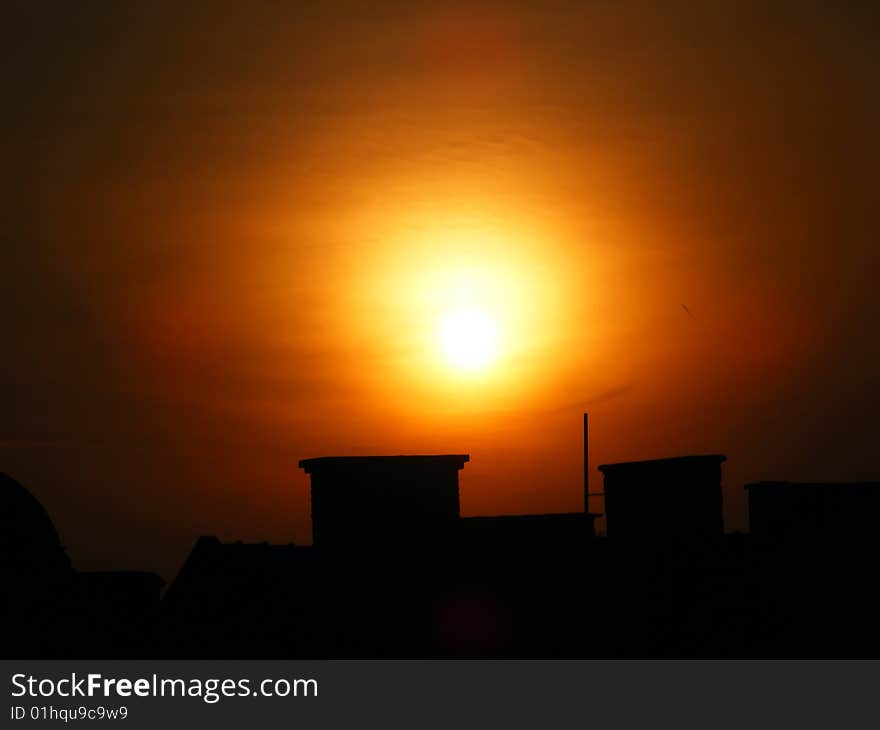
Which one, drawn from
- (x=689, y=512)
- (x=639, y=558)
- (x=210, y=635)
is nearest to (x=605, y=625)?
(x=639, y=558)

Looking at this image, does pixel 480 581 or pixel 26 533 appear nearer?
pixel 480 581

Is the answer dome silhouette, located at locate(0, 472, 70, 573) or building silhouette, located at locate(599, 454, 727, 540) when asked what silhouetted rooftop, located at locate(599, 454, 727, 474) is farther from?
dome silhouette, located at locate(0, 472, 70, 573)

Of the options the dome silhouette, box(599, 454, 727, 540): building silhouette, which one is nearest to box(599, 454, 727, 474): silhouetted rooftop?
box(599, 454, 727, 540): building silhouette

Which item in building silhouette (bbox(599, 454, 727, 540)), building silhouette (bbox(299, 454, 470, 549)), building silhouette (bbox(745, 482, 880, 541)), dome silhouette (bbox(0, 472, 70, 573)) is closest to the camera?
building silhouette (bbox(745, 482, 880, 541))

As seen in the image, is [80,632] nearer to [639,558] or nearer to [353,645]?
[353,645]

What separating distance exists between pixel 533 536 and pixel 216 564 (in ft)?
28.7

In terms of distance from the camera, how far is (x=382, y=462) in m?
39.3

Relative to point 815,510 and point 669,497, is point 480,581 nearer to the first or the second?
point 669,497

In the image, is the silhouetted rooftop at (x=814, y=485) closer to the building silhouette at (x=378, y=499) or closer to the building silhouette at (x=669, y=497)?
the building silhouette at (x=669, y=497)

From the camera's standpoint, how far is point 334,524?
3941 centimetres

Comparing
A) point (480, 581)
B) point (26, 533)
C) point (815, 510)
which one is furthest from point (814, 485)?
point (26, 533)

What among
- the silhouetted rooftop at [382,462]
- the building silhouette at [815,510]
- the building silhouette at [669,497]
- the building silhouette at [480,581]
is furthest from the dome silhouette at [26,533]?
the building silhouette at [815,510]

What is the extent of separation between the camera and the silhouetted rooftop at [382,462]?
39312 mm

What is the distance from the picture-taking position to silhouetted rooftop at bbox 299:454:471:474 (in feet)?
129
